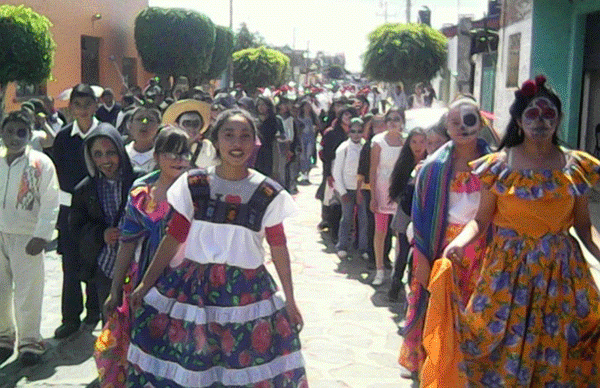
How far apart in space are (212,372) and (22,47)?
493 inches

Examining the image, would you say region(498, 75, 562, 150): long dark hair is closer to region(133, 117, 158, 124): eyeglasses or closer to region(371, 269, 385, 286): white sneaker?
region(133, 117, 158, 124): eyeglasses

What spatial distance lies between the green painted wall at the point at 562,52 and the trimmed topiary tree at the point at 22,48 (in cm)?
875

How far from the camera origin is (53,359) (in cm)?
589

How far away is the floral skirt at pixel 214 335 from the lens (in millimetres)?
3889

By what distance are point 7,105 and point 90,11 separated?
25.9 feet

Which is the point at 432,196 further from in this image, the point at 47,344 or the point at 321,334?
the point at 47,344

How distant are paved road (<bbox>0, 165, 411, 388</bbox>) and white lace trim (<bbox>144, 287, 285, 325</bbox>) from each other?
68.3 inches

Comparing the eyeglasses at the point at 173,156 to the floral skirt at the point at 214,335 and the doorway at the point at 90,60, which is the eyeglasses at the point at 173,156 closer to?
the floral skirt at the point at 214,335

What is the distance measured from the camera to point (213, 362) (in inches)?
154

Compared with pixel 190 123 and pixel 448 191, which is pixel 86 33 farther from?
pixel 448 191

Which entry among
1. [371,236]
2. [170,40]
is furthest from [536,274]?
[170,40]

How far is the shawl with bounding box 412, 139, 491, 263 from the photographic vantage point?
4820 millimetres

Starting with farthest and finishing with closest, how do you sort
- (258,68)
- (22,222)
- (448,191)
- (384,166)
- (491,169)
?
1. (258,68)
2. (384,166)
3. (22,222)
4. (448,191)
5. (491,169)

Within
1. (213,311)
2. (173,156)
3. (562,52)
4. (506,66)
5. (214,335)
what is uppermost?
(562,52)
